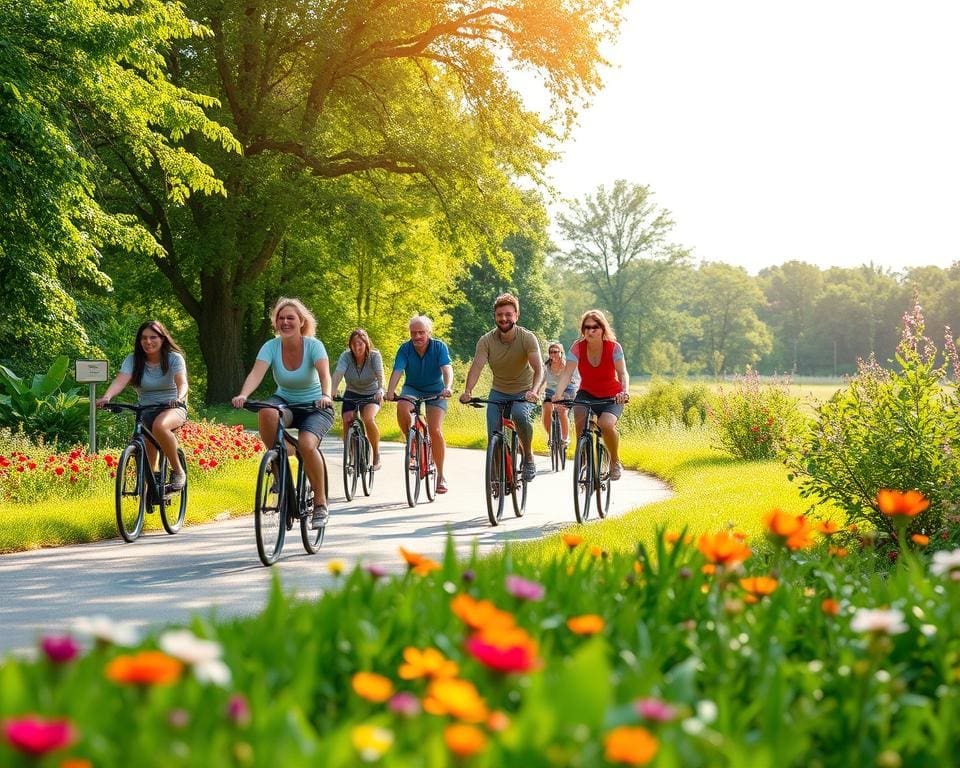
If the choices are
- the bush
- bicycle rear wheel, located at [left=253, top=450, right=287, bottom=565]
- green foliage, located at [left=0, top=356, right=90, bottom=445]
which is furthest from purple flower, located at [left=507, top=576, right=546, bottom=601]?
the bush

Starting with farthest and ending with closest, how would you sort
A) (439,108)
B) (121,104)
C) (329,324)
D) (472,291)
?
(472,291)
(329,324)
(439,108)
(121,104)

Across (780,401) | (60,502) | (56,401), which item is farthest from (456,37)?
(60,502)

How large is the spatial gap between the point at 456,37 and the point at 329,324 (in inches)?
575

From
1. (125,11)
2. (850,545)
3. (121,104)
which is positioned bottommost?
(850,545)

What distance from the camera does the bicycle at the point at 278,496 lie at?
8438mm

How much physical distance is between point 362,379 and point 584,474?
372 cm

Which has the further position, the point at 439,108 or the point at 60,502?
the point at 439,108

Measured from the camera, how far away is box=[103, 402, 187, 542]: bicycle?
9797 mm

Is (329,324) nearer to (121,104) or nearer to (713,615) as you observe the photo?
(121,104)

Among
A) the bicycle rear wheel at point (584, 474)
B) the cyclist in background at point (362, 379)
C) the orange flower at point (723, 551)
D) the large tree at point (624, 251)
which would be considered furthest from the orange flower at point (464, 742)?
the large tree at point (624, 251)

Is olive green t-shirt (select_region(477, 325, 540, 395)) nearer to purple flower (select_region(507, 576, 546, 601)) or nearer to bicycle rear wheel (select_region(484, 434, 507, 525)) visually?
bicycle rear wheel (select_region(484, 434, 507, 525))

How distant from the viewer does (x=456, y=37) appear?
2772 centimetres

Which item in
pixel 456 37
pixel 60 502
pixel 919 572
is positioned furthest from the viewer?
pixel 456 37

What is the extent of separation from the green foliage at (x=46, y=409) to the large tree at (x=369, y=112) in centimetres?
1286
